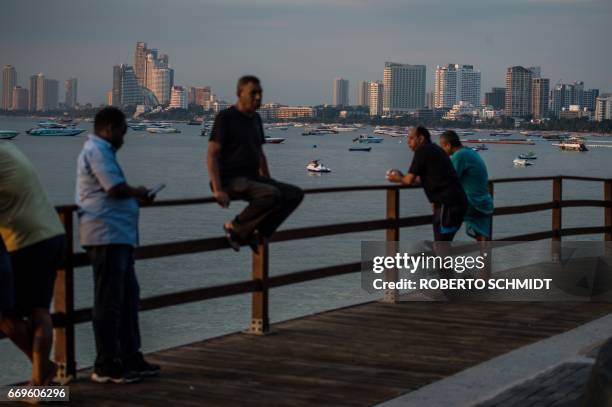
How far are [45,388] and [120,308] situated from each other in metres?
0.72

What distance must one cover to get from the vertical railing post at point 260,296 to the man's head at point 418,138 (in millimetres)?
2532

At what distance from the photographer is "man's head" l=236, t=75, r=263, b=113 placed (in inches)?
333

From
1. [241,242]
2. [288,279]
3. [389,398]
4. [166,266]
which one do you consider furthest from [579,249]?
[166,266]

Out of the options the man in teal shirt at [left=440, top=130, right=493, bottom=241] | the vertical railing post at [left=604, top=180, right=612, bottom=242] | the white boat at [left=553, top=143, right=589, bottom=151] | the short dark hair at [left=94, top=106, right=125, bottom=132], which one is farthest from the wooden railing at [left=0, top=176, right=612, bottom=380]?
the white boat at [left=553, top=143, right=589, bottom=151]

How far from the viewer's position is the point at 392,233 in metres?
11.2

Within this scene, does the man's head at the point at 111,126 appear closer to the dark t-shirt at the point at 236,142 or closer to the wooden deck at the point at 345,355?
the dark t-shirt at the point at 236,142

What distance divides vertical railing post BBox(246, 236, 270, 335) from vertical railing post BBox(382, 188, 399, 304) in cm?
209

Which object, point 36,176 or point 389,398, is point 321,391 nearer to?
point 389,398

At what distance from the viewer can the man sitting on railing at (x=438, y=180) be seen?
36.7 feet

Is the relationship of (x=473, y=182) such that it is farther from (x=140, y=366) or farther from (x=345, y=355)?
(x=140, y=366)

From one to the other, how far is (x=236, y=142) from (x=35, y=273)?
2.15 m

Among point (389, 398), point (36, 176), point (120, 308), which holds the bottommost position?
point (389, 398)

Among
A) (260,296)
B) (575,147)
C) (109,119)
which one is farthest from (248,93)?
(575,147)

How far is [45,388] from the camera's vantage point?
7.05 metres
